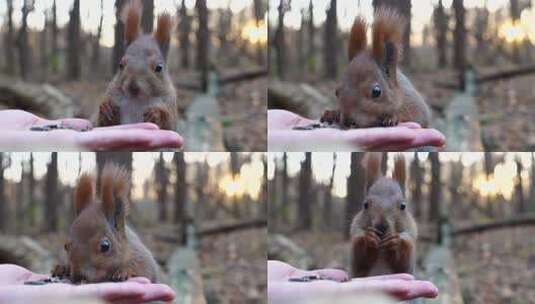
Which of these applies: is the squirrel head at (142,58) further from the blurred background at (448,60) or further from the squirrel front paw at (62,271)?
the squirrel front paw at (62,271)

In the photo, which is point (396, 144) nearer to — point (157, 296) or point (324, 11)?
point (324, 11)

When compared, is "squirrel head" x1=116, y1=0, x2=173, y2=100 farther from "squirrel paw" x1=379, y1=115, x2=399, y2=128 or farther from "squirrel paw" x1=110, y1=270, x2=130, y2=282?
"squirrel paw" x1=379, y1=115, x2=399, y2=128

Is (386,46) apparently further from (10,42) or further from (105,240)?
(10,42)


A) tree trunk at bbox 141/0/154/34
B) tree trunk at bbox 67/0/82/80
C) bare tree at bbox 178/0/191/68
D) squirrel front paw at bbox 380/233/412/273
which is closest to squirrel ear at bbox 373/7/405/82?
squirrel front paw at bbox 380/233/412/273

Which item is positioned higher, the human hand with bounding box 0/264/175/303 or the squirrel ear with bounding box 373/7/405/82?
the squirrel ear with bounding box 373/7/405/82

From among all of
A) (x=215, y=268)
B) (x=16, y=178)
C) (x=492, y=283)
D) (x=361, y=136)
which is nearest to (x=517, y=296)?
(x=492, y=283)
